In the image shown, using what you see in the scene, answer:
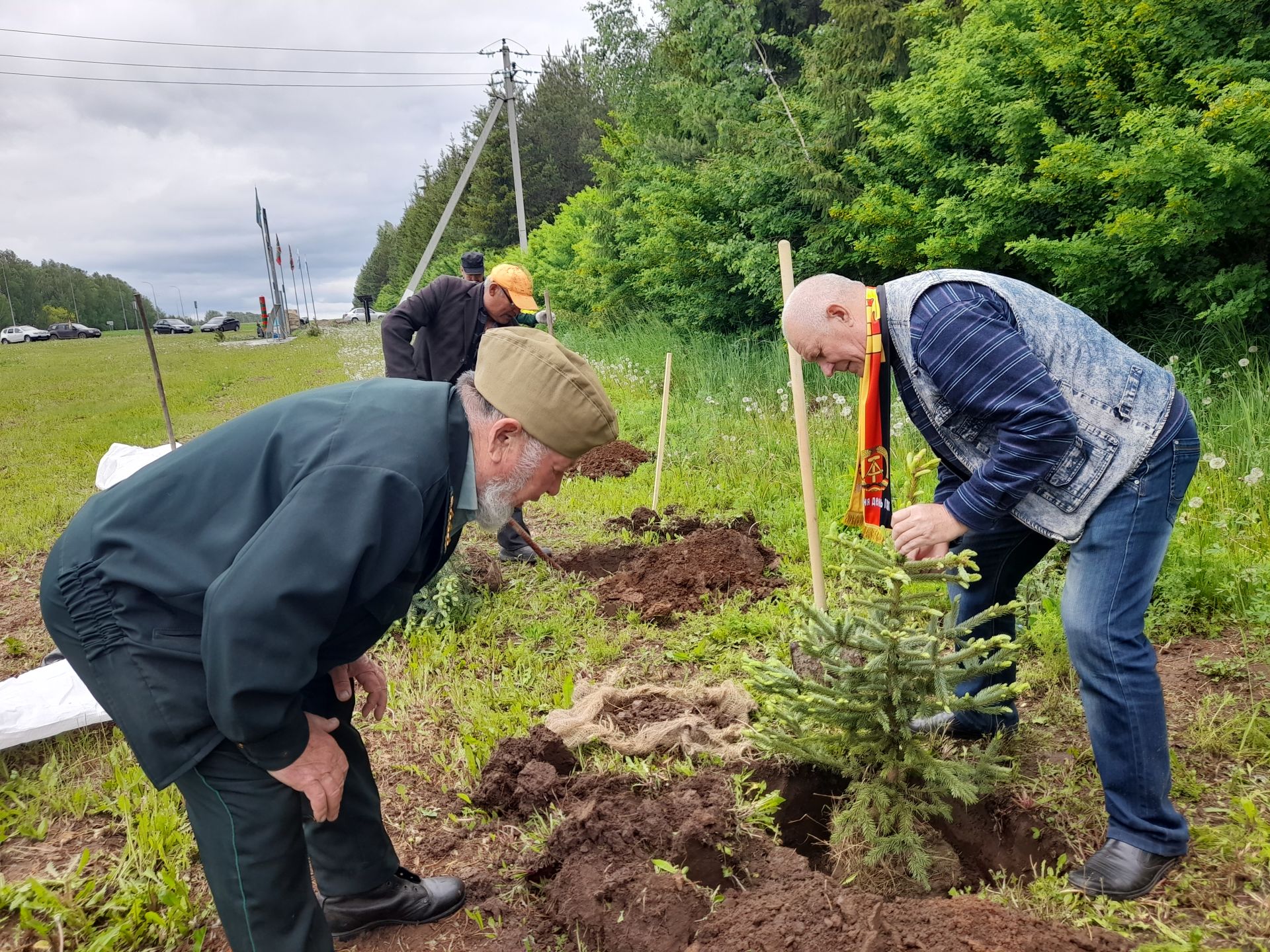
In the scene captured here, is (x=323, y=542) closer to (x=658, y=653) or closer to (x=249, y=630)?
(x=249, y=630)

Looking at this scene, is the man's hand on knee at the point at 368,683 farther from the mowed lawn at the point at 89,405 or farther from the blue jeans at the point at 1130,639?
the mowed lawn at the point at 89,405

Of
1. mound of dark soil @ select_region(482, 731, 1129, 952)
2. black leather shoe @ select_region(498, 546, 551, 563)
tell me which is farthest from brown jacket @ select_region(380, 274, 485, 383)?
mound of dark soil @ select_region(482, 731, 1129, 952)

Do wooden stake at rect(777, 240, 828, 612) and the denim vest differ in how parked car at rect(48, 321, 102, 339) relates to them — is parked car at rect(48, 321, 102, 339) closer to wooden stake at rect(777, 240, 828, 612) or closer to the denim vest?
wooden stake at rect(777, 240, 828, 612)

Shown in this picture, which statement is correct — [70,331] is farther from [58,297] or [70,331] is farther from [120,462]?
[120,462]

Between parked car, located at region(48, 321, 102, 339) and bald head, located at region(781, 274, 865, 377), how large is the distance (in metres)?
68.0

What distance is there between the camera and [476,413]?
1895 millimetres

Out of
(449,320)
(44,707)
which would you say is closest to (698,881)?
(44,707)

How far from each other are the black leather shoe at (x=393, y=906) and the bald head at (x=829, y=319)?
2.08 m

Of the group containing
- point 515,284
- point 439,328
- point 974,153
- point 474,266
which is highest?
point 974,153

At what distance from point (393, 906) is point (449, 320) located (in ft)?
12.2

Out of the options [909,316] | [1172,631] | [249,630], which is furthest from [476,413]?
[1172,631]

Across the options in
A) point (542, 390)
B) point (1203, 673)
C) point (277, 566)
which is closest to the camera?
point (277, 566)

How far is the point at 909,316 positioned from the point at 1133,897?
1.77 meters

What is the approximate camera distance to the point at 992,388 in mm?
2184
